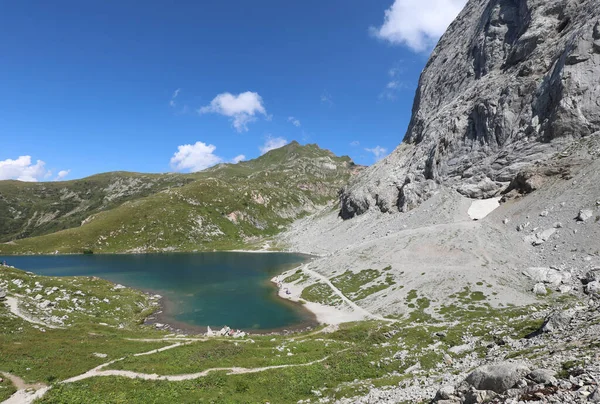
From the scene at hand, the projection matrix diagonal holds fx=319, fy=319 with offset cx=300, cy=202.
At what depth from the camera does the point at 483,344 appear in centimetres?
3269

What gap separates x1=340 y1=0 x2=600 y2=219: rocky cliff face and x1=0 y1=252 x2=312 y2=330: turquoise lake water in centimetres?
7257

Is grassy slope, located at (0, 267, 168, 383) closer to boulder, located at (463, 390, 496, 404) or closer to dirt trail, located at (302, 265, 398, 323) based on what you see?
boulder, located at (463, 390, 496, 404)

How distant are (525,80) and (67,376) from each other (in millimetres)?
153791

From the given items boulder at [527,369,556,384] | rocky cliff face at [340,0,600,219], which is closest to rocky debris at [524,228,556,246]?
rocky cliff face at [340,0,600,219]

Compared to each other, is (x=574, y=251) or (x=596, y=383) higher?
(x=574, y=251)

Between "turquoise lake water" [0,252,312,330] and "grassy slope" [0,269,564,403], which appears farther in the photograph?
"turquoise lake water" [0,252,312,330]

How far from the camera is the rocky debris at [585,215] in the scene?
67.1 metres

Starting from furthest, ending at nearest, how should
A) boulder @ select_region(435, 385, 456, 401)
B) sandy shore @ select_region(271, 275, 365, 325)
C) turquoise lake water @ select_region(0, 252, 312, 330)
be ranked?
turquoise lake water @ select_region(0, 252, 312, 330)
sandy shore @ select_region(271, 275, 365, 325)
boulder @ select_region(435, 385, 456, 401)

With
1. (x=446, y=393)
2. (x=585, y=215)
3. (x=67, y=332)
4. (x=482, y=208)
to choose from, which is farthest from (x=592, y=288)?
(x=67, y=332)

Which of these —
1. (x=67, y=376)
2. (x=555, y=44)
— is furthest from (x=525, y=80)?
(x=67, y=376)

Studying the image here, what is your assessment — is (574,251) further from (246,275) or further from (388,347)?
(246,275)

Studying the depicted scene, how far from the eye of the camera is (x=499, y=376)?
626 inches

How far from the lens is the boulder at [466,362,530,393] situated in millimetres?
15336

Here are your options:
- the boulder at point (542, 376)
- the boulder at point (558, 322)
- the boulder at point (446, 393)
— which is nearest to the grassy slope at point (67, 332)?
the boulder at point (446, 393)
